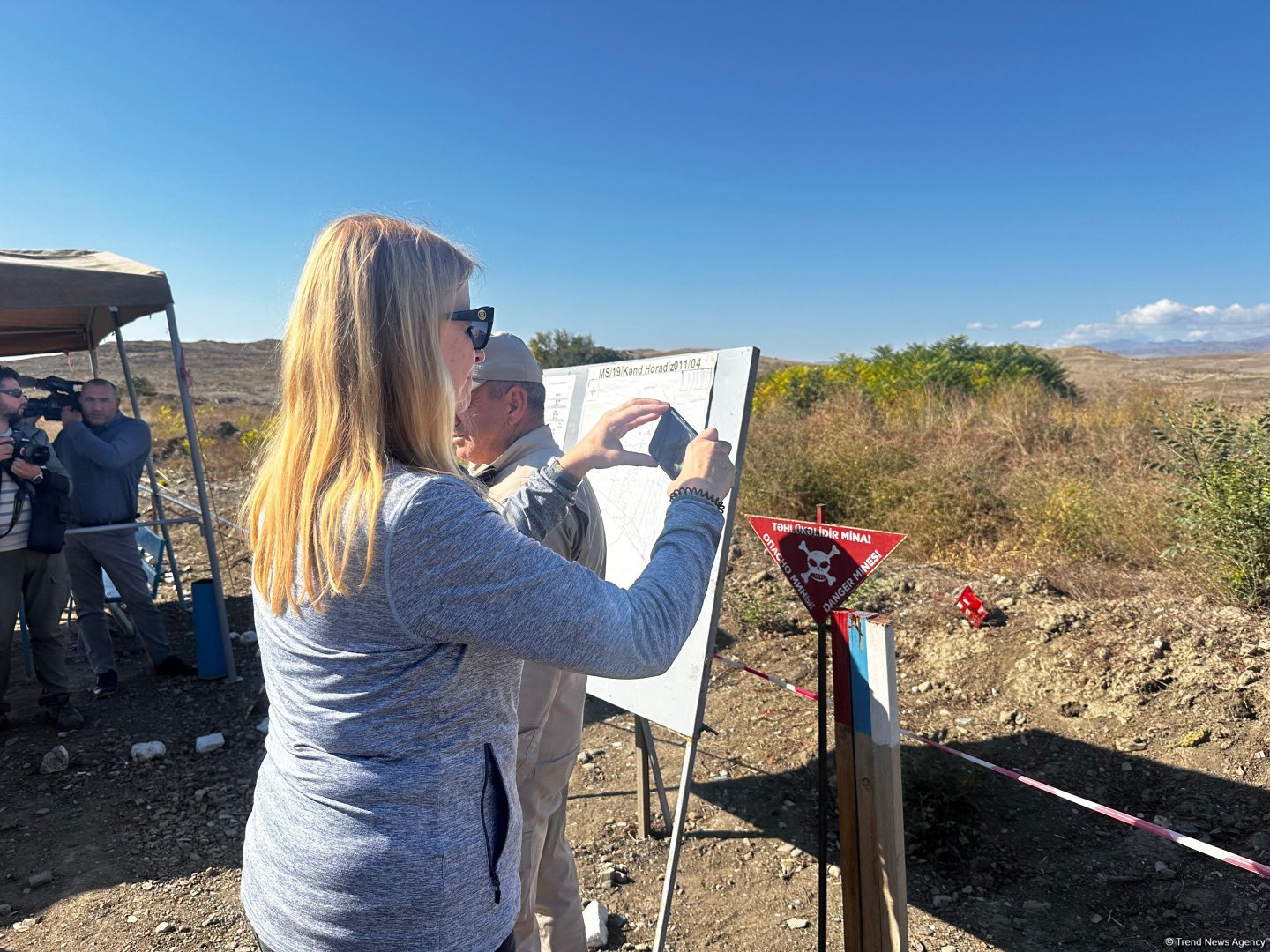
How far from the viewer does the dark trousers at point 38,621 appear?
4668 mm

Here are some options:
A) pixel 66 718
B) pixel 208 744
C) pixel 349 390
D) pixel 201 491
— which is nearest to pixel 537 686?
pixel 349 390

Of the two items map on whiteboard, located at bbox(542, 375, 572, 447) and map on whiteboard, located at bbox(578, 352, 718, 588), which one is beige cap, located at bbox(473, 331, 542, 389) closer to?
map on whiteboard, located at bbox(578, 352, 718, 588)

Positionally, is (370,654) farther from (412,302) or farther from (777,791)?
(777,791)

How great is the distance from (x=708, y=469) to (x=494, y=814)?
644 mm

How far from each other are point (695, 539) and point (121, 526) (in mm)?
5113

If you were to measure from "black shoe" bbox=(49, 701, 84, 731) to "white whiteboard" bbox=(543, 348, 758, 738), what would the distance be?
3.47 meters

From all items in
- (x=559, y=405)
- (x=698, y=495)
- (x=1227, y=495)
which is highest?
(x=559, y=405)

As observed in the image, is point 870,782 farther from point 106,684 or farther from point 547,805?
point 106,684

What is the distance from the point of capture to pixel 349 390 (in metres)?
1.10

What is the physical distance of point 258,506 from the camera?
4.00ft

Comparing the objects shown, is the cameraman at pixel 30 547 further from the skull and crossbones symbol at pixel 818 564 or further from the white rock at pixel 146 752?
the skull and crossbones symbol at pixel 818 564

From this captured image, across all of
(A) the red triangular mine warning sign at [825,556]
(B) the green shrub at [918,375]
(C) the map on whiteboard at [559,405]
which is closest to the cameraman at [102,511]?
(C) the map on whiteboard at [559,405]

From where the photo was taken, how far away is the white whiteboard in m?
2.55

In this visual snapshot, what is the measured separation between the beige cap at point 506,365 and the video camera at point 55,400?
4.68 metres
